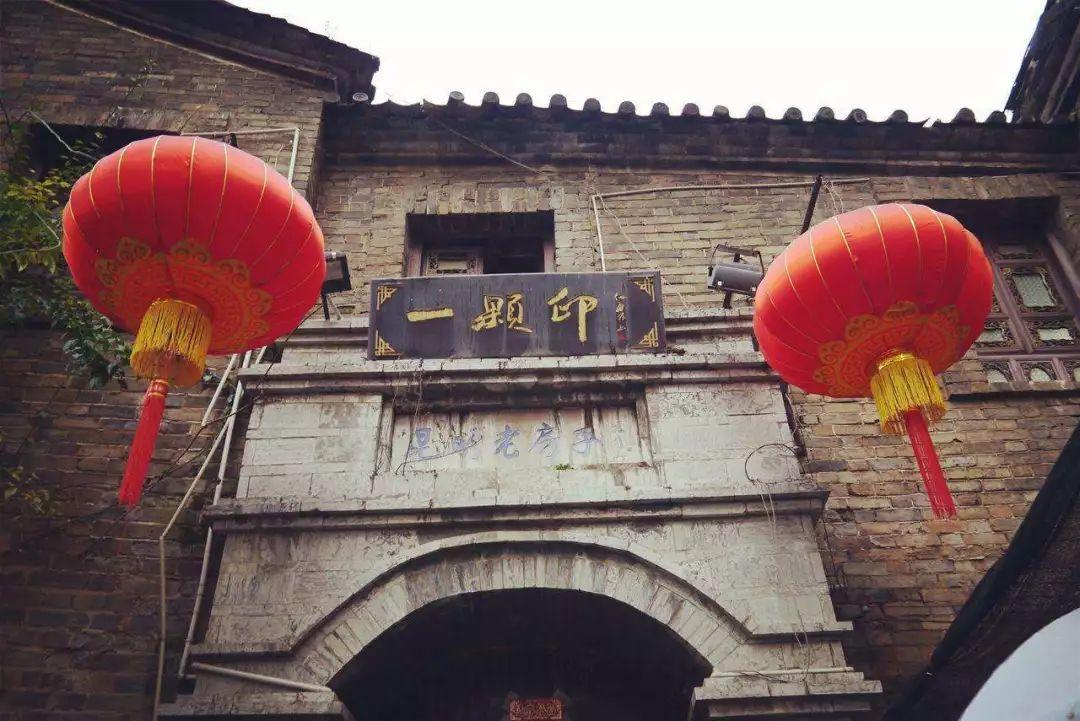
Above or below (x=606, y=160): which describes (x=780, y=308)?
below

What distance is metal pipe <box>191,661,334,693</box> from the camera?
422 cm

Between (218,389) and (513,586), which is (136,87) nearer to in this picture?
(218,389)

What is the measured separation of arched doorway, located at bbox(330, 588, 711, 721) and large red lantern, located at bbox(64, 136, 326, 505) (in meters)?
1.85

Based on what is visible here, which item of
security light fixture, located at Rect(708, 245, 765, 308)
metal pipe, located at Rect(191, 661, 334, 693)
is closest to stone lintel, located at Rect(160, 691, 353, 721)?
metal pipe, located at Rect(191, 661, 334, 693)

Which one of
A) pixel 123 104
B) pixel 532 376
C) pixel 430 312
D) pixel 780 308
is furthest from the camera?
pixel 123 104

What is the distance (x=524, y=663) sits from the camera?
17.8 feet

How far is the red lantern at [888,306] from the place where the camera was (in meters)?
3.95

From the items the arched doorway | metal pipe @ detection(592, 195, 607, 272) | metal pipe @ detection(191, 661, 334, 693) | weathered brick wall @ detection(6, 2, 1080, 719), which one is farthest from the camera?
metal pipe @ detection(592, 195, 607, 272)

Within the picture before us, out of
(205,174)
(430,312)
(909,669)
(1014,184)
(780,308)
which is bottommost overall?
(909,669)

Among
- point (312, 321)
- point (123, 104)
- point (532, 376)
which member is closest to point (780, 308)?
point (532, 376)

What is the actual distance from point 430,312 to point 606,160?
2957 millimetres

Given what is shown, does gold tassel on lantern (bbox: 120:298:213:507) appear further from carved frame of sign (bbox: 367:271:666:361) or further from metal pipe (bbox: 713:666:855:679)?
metal pipe (bbox: 713:666:855:679)

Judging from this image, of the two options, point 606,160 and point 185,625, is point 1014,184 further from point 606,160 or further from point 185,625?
point 185,625

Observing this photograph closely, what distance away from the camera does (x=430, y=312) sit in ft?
18.7
